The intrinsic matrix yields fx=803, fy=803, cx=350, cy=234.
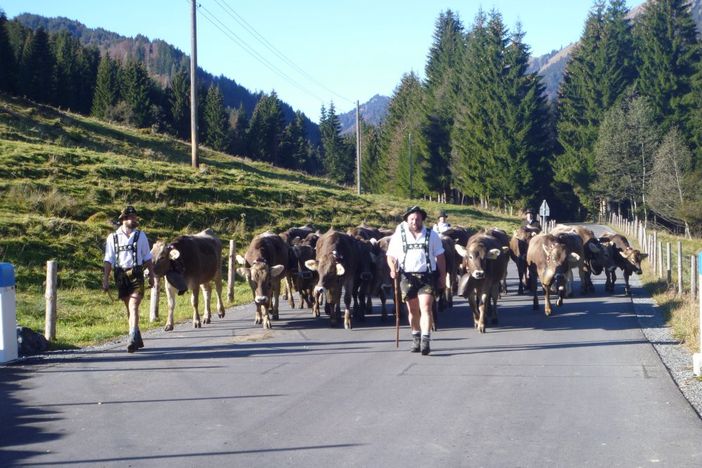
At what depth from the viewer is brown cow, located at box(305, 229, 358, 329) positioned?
1516 cm

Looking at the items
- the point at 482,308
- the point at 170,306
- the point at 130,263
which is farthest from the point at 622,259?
the point at 130,263

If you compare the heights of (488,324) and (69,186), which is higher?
(69,186)

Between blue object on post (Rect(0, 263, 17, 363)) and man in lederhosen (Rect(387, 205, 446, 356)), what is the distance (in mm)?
5476

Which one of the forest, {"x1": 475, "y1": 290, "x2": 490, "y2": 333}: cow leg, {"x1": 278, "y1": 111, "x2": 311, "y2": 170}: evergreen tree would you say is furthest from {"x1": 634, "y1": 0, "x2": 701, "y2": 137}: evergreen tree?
{"x1": 475, "y1": 290, "x2": 490, "y2": 333}: cow leg

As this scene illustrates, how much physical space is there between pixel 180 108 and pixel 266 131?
15.6m

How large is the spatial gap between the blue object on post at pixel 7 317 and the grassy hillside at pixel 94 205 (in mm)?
1860

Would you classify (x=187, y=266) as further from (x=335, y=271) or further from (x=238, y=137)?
(x=238, y=137)

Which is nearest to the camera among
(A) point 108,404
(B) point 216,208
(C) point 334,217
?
(A) point 108,404

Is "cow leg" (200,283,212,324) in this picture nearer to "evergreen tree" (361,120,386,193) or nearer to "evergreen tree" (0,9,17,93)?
"evergreen tree" (0,9,17,93)

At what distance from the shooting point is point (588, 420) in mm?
7754

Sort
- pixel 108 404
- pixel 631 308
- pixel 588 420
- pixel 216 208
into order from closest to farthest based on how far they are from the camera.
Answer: pixel 588 420, pixel 108 404, pixel 631 308, pixel 216 208

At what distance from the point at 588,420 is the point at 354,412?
228 cm

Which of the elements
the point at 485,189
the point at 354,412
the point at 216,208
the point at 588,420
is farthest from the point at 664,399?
the point at 485,189

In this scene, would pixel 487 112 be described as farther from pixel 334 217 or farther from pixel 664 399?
pixel 664 399
